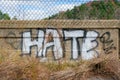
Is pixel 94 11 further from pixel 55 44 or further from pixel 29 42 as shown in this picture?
pixel 29 42

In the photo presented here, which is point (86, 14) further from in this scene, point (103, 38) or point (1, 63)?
point (1, 63)

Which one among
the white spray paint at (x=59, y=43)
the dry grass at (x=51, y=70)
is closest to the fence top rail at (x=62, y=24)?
the white spray paint at (x=59, y=43)

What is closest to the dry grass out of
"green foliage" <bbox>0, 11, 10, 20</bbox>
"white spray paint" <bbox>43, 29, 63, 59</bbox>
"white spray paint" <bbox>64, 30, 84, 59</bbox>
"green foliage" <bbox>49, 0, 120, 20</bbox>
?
"white spray paint" <bbox>43, 29, 63, 59</bbox>

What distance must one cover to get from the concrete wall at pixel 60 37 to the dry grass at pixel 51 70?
1641mm

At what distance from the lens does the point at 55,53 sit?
361 inches

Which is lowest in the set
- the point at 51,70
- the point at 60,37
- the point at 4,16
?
the point at 51,70

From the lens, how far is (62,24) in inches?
362

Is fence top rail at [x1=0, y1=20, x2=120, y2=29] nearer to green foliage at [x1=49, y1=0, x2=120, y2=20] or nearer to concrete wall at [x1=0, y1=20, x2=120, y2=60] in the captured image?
concrete wall at [x1=0, y1=20, x2=120, y2=60]

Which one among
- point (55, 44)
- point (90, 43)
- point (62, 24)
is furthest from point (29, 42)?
point (90, 43)

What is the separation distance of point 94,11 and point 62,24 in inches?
40.0

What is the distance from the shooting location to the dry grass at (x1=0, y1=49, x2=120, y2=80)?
23.2ft

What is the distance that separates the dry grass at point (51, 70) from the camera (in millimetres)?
7059

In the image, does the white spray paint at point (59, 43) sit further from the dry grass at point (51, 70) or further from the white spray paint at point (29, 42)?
the dry grass at point (51, 70)

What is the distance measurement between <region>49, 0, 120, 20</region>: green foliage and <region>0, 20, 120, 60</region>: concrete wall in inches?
11.6
